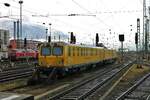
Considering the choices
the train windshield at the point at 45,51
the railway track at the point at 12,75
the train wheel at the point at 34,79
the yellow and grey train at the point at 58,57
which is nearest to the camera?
the train wheel at the point at 34,79

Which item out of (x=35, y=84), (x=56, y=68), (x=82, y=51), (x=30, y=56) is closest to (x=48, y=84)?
(x=35, y=84)

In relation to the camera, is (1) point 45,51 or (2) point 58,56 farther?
(1) point 45,51

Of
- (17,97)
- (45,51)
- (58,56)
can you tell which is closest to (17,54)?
(45,51)

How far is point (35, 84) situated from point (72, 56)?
514 centimetres

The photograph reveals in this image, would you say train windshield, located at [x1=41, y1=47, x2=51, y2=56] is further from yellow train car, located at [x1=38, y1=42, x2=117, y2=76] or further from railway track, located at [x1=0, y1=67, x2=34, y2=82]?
railway track, located at [x1=0, y1=67, x2=34, y2=82]

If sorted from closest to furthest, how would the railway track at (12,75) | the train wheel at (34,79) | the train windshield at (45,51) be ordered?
the train wheel at (34,79) → the train windshield at (45,51) → the railway track at (12,75)

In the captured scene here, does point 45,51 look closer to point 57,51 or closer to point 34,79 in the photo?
point 57,51

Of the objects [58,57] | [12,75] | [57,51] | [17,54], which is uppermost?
[57,51]

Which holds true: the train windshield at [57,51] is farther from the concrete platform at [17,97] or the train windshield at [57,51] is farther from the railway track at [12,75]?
the concrete platform at [17,97]

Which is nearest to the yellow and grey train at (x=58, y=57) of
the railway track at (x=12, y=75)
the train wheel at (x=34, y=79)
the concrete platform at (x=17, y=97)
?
the train wheel at (x=34, y=79)

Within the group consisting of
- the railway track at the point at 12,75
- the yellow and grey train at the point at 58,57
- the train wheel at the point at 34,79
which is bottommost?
the railway track at the point at 12,75

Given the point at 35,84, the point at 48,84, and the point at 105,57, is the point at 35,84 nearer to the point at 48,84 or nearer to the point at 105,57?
the point at 48,84

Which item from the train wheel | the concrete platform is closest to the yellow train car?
the train wheel

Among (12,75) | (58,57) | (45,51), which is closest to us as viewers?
(58,57)
